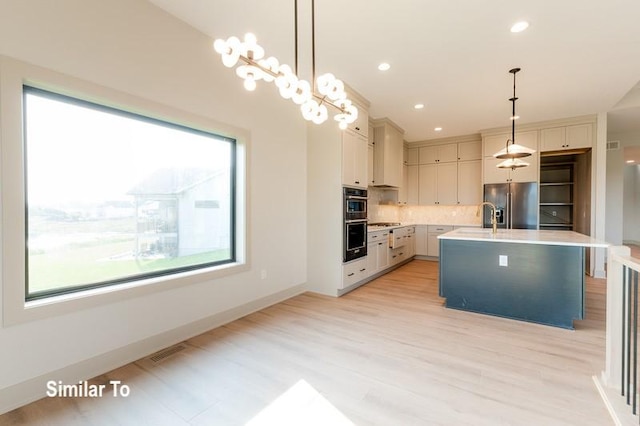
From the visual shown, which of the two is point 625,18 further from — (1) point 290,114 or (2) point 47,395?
(2) point 47,395

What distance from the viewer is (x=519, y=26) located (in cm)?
264

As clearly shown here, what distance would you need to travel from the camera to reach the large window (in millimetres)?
2031

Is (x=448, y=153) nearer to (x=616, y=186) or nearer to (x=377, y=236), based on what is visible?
(x=377, y=236)

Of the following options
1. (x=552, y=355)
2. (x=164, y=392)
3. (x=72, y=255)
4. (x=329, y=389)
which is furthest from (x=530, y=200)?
(x=72, y=255)

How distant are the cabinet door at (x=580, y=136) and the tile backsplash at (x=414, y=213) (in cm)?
212

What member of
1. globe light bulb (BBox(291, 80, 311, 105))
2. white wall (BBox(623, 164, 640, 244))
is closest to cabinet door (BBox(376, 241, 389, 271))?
globe light bulb (BBox(291, 80, 311, 105))

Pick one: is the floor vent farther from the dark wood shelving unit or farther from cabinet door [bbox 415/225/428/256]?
the dark wood shelving unit

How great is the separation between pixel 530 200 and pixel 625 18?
12.0ft

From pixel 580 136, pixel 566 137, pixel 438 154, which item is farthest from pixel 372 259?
pixel 580 136

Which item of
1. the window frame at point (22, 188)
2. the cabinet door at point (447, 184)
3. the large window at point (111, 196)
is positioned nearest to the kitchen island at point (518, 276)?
the large window at point (111, 196)

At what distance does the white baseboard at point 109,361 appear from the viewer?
5.91 feet

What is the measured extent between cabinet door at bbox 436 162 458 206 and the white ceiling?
2283 millimetres

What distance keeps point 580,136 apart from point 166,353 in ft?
23.5

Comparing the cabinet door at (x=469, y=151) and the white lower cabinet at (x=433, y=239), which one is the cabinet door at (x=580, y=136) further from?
the white lower cabinet at (x=433, y=239)
